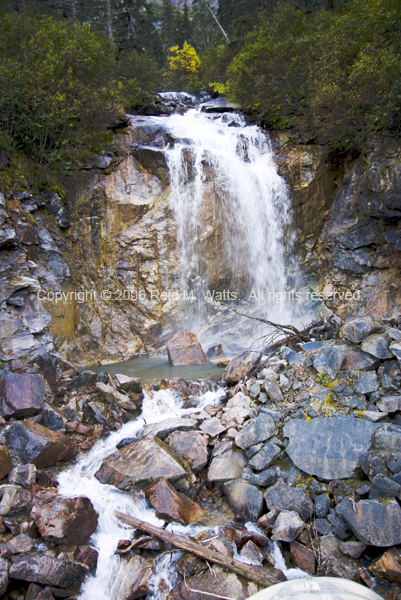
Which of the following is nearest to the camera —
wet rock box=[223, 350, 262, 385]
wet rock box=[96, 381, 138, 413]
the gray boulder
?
the gray boulder

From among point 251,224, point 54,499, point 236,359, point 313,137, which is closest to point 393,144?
point 313,137

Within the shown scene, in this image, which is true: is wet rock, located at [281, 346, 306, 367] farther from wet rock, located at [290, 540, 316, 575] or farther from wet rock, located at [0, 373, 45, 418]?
wet rock, located at [0, 373, 45, 418]

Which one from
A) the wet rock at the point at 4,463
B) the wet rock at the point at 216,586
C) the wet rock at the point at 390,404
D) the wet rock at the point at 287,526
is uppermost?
the wet rock at the point at 390,404

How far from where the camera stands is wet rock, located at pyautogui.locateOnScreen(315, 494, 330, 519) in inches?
144

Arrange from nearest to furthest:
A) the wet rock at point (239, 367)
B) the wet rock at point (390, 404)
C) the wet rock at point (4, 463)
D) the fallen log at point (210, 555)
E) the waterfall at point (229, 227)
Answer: the fallen log at point (210, 555) < the wet rock at point (4, 463) < the wet rock at point (390, 404) < the wet rock at point (239, 367) < the waterfall at point (229, 227)

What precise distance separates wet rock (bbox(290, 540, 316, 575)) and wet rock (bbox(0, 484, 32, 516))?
289 centimetres

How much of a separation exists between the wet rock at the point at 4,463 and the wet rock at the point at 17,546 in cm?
93

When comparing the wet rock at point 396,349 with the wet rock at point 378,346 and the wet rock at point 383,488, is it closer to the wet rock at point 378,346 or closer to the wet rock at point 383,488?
the wet rock at point 378,346

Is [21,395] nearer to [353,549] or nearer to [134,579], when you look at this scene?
[134,579]

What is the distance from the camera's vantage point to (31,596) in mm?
2955

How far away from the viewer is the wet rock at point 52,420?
536cm

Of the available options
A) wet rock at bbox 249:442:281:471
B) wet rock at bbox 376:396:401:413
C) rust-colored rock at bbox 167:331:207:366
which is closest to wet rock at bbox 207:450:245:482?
wet rock at bbox 249:442:281:471

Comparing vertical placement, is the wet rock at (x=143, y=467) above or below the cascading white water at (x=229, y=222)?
below

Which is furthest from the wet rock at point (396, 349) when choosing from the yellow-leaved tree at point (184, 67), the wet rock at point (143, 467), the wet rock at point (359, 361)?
the yellow-leaved tree at point (184, 67)
